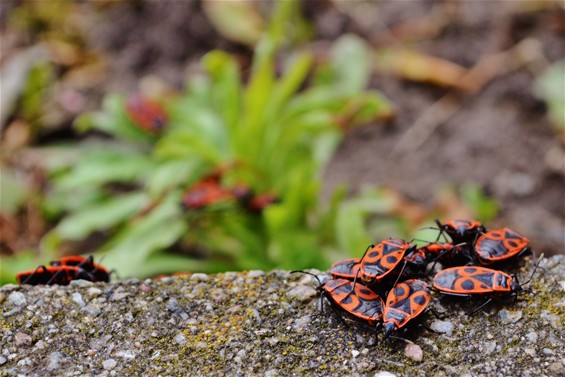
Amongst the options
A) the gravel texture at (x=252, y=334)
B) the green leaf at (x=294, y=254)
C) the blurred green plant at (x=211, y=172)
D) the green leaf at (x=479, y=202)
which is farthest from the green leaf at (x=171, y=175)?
the green leaf at (x=479, y=202)

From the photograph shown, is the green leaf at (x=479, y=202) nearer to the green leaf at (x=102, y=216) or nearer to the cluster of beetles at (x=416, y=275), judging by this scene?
the green leaf at (x=102, y=216)

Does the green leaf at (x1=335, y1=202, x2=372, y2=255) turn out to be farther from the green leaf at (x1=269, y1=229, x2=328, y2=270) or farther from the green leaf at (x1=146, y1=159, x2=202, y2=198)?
the green leaf at (x1=146, y1=159, x2=202, y2=198)

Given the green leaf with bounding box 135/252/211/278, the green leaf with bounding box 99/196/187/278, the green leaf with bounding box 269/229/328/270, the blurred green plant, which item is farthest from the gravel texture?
the green leaf with bounding box 135/252/211/278

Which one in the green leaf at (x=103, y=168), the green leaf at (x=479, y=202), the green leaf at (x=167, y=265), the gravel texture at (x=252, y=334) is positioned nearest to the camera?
the gravel texture at (x=252, y=334)

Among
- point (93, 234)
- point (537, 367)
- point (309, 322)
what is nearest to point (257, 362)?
point (309, 322)

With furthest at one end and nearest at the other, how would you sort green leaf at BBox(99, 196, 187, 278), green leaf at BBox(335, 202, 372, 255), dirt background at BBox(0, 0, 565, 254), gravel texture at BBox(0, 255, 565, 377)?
dirt background at BBox(0, 0, 565, 254)
green leaf at BBox(99, 196, 187, 278)
green leaf at BBox(335, 202, 372, 255)
gravel texture at BBox(0, 255, 565, 377)

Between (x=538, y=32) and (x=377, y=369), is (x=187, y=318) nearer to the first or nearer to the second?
(x=377, y=369)

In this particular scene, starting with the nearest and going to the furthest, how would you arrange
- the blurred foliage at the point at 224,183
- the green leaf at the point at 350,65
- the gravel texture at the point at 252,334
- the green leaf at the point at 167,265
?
the gravel texture at the point at 252,334 < the blurred foliage at the point at 224,183 < the green leaf at the point at 167,265 < the green leaf at the point at 350,65
